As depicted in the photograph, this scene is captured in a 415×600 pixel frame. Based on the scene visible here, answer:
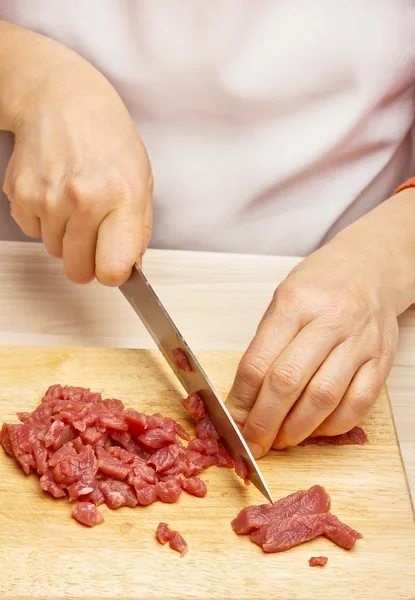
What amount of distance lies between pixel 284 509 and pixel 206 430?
34cm

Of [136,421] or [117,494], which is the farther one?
[136,421]

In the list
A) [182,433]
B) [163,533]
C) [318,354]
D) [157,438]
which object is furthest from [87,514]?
[318,354]

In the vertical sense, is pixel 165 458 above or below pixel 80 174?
below

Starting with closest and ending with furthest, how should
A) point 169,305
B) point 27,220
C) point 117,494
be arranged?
1. point 117,494
2. point 27,220
3. point 169,305

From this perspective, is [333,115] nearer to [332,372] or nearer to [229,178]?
[229,178]

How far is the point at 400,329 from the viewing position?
2959mm

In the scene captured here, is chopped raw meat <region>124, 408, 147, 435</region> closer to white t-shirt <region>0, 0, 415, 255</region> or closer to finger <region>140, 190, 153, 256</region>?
finger <region>140, 190, 153, 256</region>

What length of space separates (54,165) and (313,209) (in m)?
1.12

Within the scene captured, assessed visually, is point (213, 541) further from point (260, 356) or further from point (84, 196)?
point (84, 196)

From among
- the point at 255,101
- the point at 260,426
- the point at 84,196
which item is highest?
the point at 255,101

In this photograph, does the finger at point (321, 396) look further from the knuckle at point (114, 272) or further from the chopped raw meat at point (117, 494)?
the knuckle at point (114, 272)

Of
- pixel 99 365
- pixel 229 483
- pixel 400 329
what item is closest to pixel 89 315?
pixel 99 365

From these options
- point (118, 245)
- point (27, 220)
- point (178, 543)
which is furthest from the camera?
point (27, 220)

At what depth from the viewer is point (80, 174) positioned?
2.52 metres
